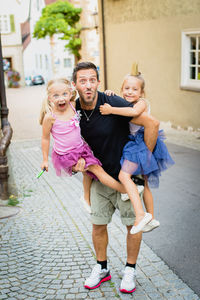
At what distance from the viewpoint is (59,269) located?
147 inches

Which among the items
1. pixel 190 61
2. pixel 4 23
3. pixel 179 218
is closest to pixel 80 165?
pixel 179 218

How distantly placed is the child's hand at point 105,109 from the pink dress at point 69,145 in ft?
0.65

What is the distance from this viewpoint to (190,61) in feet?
37.2

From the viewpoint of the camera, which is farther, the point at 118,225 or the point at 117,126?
the point at 118,225

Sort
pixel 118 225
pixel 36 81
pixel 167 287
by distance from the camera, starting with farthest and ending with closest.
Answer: pixel 36 81, pixel 118 225, pixel 167 287

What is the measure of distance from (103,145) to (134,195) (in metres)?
0.46

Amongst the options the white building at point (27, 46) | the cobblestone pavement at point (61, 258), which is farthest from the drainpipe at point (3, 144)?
the white building at point (27, 46)

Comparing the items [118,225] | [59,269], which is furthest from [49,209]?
[59,269]

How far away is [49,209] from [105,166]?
8.19ft

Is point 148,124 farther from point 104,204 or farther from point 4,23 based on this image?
point 4,23

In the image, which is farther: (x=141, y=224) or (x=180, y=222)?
(x=180, y=222)

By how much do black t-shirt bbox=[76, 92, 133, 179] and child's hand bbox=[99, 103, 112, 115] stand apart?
1.9 inches

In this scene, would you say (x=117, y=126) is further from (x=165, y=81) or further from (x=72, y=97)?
(x=165, y=81)

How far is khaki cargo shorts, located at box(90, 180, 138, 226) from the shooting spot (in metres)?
3.27
